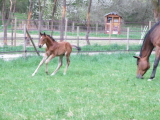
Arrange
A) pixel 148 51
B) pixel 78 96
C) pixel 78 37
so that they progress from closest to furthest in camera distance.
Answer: pixel 78 96 < pixel 148 51 < pixel 78 37

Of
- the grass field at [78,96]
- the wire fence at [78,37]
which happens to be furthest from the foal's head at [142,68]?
the wire fence at [78,37]

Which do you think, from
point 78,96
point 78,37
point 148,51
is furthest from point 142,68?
point 78,37

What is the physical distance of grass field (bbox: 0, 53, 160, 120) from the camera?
547cm

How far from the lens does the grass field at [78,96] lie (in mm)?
5469

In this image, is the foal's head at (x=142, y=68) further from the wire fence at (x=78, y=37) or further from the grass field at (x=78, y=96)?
the wire fence at (x=78, y=37)

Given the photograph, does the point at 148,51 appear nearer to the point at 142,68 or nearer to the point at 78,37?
the point at 142,68

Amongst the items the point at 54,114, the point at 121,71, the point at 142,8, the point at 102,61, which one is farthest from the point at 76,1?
the point at 54,114

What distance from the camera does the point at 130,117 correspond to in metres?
5.34

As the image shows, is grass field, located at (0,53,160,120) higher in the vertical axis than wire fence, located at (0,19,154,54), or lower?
lower

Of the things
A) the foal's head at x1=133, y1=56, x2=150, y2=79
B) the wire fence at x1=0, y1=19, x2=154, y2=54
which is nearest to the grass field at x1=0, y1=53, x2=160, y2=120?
the foal's head at x1=133, y1=56, x2=150, y2=79

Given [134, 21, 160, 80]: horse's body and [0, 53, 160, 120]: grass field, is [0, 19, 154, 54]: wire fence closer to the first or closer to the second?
[0, 53, 160, 120]: grass field

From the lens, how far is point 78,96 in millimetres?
6961

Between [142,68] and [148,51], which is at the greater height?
[148,51]

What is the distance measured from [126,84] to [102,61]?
540 centimetres
